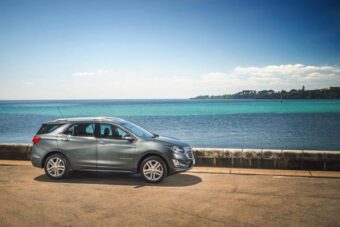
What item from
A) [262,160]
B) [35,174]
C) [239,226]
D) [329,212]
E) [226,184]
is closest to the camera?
[239,226]

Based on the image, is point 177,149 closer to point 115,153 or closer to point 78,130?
point 115,153

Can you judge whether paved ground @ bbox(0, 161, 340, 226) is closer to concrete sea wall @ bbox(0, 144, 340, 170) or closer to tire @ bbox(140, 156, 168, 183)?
tire @ bbox(140, 156, 168, 183)

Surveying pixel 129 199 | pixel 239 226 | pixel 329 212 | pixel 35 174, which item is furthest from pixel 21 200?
pixel 329 212

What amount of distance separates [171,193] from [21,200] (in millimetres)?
2976

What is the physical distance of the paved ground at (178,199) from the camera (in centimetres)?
531

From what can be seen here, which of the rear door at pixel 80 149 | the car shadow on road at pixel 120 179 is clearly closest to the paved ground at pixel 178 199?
the car shadow on road at pixel 120 179

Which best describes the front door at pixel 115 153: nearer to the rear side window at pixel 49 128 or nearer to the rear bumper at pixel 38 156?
the rear side window at pixel 49 128

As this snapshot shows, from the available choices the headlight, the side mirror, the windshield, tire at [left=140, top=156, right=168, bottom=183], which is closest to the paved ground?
tire at [left=140, top=156, right=168, bottom=183]

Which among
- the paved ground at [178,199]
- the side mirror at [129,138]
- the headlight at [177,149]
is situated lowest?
the paved ground at [178,199]

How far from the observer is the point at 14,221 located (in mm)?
5227

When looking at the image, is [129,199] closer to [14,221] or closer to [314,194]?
[14,221]

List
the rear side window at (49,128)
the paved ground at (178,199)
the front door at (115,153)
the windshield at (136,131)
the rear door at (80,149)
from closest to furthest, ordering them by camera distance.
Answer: the paved ground at (178,199) < the front door at (115,153) < the rear door at (80,149) < the windshield at (136,131) < the rear side window at (49,128)

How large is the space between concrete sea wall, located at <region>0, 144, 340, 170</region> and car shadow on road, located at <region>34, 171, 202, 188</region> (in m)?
1.33

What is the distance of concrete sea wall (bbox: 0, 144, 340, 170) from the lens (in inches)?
363
